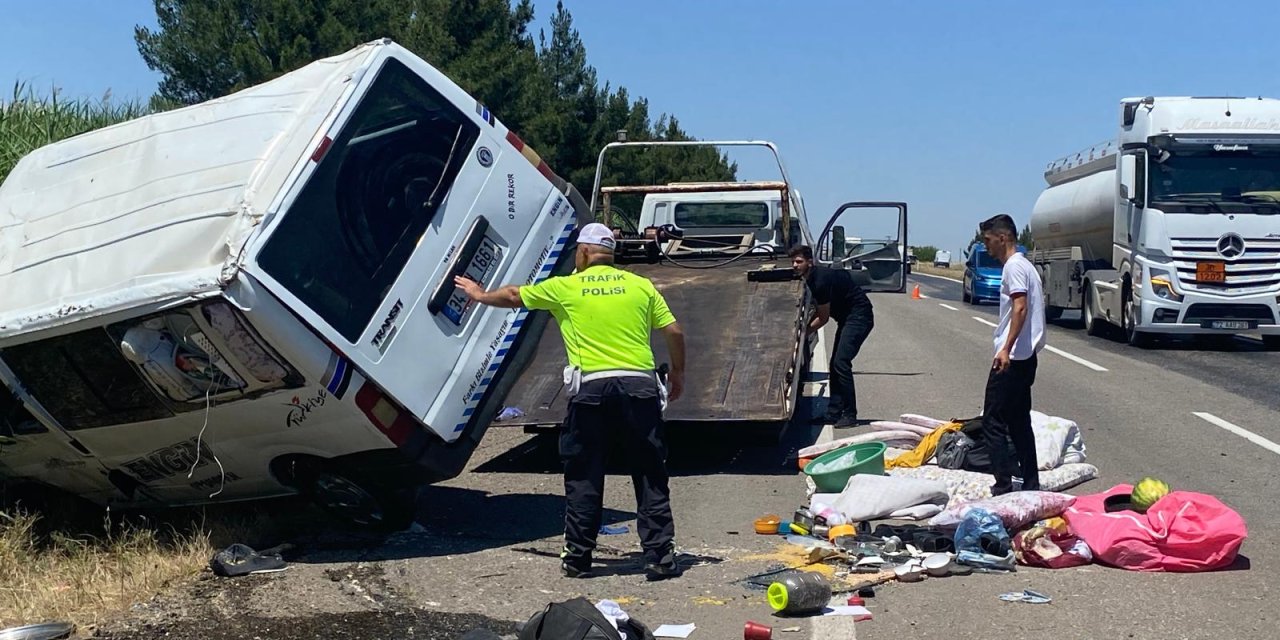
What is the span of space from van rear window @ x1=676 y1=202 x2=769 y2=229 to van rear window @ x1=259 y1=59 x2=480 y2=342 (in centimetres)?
957

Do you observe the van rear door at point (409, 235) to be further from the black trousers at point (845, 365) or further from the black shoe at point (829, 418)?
the black shoe at point (829, 418)

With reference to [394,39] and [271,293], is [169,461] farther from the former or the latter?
[394,39]

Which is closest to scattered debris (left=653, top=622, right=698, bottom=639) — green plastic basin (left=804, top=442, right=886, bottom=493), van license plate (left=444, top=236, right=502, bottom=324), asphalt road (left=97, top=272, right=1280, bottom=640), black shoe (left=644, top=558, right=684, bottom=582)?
asphalt road (left=97, top=272, right=1280, bottom=640)

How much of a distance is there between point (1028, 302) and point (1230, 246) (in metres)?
11.5

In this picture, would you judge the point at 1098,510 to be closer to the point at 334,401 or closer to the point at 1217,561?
the point at 1217,561

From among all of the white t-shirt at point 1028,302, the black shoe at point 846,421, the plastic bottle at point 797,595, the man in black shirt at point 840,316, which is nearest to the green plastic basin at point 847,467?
the white t-shirt at point 1028,302

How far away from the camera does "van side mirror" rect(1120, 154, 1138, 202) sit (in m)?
18.2

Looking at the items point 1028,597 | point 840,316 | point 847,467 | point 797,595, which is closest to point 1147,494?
point 1028,597

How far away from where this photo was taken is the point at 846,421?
10.9 m

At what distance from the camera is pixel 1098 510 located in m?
7.01

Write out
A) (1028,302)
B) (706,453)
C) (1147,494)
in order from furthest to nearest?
1. (706,453)
2. (1028,302)
3. (1147,494)

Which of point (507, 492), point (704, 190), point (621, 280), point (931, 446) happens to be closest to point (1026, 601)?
point (621, 280)

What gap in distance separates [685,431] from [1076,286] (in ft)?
50.7

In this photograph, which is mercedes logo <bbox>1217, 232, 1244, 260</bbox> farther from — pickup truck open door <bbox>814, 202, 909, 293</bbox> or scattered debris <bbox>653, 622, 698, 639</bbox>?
scattered debris <bbox>653, 622, 698, 639</bbox>
